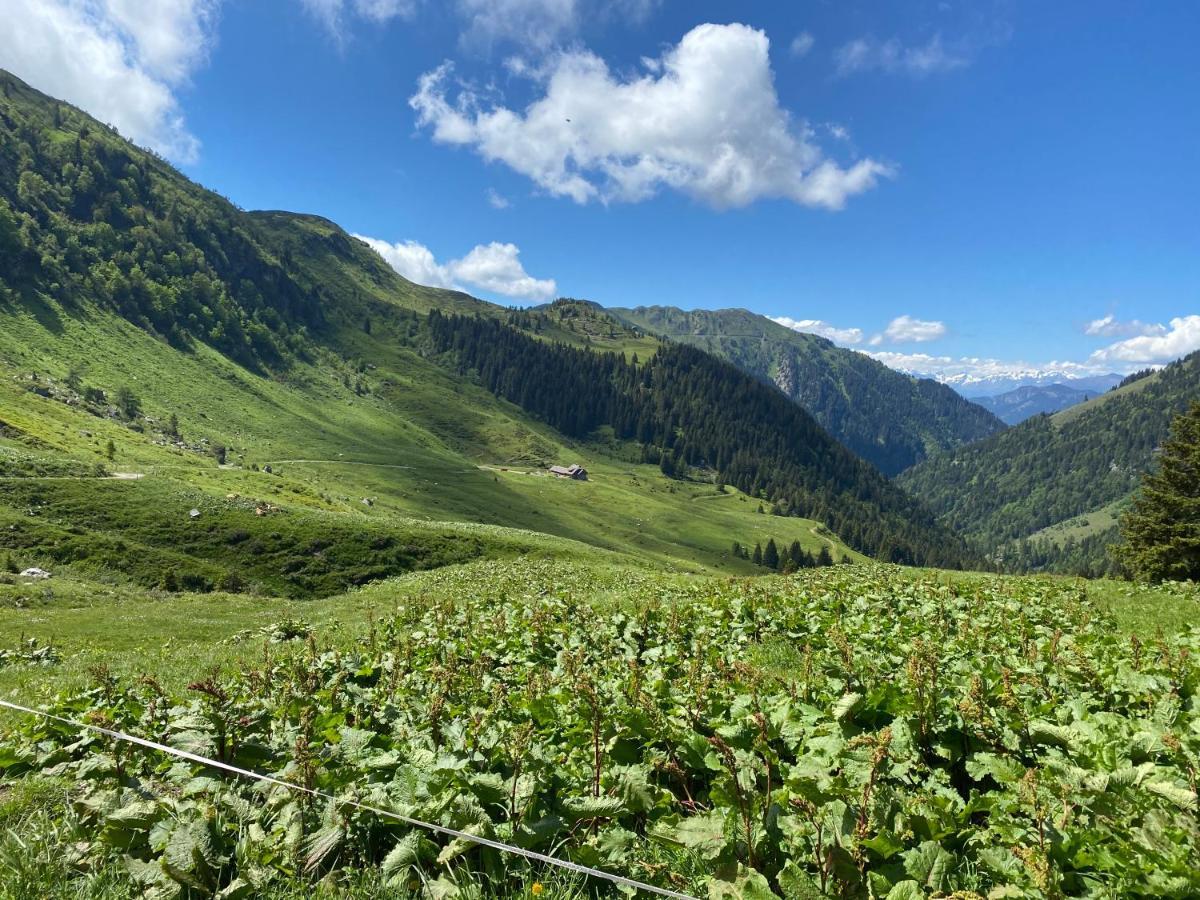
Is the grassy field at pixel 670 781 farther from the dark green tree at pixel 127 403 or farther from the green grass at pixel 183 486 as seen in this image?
the dark green tree at pixel 127 403

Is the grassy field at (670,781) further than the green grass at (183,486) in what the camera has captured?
No

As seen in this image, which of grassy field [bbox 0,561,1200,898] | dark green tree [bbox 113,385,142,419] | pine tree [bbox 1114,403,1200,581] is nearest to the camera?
grassy field [bbox 0,561,1200,898]

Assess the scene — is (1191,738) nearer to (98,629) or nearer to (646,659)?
(646,659)

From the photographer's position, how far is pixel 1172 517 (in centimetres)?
4788

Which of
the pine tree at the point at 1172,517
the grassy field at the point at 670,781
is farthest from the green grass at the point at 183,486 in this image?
the grassy field at the point at 670,781

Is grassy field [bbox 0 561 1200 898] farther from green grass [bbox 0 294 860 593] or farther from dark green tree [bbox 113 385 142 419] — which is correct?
dark green tree [bbox 113 385 142 419]

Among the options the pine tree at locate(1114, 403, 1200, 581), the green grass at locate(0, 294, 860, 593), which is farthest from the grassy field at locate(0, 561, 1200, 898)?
the green grass at locate(0, 294, 860, 593)

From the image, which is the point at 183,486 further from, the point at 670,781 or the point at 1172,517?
the point at 1172,517

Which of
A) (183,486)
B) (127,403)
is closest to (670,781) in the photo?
(183,486)

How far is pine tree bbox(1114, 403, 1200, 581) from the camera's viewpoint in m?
44.2

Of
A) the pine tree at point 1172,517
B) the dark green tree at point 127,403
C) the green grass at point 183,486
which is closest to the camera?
the pine tree at point 1172,517

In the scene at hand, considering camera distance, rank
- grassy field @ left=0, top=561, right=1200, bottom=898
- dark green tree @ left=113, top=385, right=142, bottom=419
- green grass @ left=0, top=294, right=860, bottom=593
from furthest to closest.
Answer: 1. dark green tree @ left=113, top=385, right=142, bottom=419
2. green grass @ left=0, top=294, right=860, bottom=593
3. grassy field @ left=0, top=561, right=1200, bottom=898

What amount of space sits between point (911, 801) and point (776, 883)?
131 centimetres

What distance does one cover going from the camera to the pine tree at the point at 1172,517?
44.2 metres
